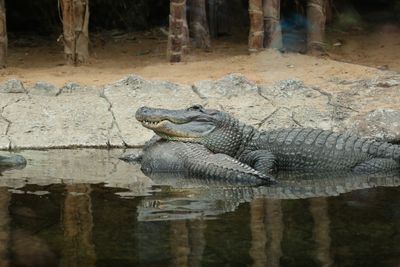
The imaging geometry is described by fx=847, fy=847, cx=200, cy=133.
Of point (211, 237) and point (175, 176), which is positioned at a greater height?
point (211, 237)

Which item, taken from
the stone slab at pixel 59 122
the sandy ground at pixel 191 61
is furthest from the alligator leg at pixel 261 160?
the sandy ground at pixel 191 61

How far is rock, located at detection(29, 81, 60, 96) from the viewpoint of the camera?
33.6 ft

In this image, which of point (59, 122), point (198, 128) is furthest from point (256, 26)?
point (198, 128)

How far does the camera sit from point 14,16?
53.2 ft

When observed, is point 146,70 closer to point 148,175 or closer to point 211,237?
point 148,175

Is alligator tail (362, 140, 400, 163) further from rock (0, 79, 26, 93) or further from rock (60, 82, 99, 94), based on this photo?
rock (0, 79, 26, 93)

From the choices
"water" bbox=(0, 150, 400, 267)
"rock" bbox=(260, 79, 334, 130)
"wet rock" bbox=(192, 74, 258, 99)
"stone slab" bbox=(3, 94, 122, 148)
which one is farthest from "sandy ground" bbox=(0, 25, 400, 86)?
"water" bbox=(0, 150, 400, 267)

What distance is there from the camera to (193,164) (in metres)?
7.70

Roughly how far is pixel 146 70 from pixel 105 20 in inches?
188

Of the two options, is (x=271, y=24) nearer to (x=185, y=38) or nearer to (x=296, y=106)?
(x=185, y=38)

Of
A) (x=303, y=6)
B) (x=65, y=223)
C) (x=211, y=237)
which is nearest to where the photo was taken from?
(x=211, y=237)

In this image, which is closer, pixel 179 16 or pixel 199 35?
pixel 179 16

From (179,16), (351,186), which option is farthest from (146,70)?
(351,186)

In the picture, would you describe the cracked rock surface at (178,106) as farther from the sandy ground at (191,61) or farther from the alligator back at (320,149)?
the alligator back at (320,149)
